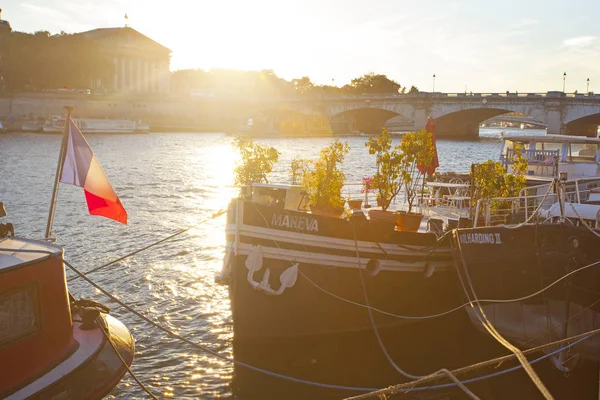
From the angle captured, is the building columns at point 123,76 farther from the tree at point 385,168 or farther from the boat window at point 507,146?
the tree at point 385,168

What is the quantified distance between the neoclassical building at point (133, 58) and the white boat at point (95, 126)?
34010 millimetres

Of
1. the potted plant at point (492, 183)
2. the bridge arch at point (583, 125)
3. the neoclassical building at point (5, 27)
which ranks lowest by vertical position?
the potted plant at point (492, 183)

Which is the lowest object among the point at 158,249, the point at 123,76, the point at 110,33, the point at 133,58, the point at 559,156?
the point at 158,249

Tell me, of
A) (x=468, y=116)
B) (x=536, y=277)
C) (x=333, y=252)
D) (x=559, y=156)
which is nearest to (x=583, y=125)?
(x=468, y=116)

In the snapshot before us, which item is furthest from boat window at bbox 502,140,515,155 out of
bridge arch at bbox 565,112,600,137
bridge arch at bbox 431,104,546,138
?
bridge arch at bbox 431,104,546,138

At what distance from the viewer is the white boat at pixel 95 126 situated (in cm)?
10256

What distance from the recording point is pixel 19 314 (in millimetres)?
7902

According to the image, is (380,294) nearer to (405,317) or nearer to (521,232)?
(405,317)

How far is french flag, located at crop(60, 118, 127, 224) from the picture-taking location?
1027 centimetres

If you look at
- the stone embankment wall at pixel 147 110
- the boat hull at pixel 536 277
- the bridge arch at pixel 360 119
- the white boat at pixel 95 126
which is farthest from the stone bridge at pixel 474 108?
the boat hull at pixel 536 277

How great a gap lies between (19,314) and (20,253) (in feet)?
2.84

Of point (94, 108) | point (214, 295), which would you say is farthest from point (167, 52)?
point (214, 295)

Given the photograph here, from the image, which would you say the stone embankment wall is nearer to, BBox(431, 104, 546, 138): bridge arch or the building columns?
the building columns

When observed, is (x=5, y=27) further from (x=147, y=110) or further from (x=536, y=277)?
(x=536, y=277)
